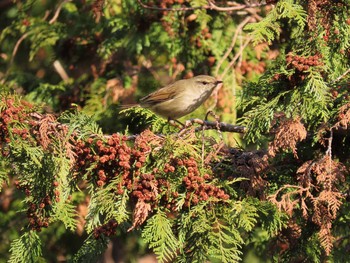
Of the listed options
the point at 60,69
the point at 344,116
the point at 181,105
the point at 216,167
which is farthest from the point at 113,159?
the point at 60,69

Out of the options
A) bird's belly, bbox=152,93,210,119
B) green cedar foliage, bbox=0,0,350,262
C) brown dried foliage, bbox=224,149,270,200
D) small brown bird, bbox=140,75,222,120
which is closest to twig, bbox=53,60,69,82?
small brown bird, bbox=140,75,222,120

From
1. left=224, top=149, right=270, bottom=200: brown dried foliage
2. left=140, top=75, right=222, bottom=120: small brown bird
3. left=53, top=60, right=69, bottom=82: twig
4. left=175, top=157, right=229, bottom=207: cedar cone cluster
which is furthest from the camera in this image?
left=53, top=60, right=69, bottom=82: twig

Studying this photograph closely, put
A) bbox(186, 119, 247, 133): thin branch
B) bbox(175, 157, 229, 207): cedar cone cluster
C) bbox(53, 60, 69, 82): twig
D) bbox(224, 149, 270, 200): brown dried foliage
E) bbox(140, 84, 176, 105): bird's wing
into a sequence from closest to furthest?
bbox(175, 157, 229, 207): cedar cone cluster
bbox(224, 149, 270, 200): brown dried foliage
bbox(186, 119, 247, 133): thin branch
bbox(140, 84, 176, 105): bird's wing
bbox(53, 60, 69, 82): twig

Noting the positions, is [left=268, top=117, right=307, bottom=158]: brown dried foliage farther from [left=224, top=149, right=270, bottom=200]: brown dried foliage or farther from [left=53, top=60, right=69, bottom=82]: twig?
[left=53, top=60, right=69, bottom=82]: twig

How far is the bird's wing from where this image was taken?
5820mm

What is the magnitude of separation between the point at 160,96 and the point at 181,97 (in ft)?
0.84

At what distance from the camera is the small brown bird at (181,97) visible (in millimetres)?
5559

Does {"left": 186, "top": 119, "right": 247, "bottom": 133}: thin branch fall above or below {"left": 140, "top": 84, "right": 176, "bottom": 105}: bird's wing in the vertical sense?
above

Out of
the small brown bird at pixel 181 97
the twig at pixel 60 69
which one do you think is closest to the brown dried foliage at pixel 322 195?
the small brown bird at pixel 181 97

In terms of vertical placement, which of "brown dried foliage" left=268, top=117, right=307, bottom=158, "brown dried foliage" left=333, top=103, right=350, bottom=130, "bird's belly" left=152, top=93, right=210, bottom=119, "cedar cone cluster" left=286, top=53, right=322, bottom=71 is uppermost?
"cedar cone cluster" left=286, top=53, right=322, bottom=71

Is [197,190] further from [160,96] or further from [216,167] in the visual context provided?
[160,96]

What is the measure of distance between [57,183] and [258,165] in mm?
1095

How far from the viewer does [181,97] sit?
5672mm

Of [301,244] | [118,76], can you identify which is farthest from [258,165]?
[118,76]
